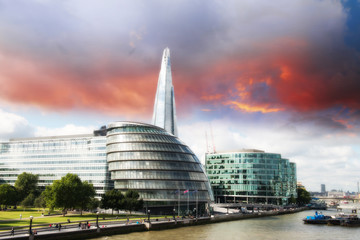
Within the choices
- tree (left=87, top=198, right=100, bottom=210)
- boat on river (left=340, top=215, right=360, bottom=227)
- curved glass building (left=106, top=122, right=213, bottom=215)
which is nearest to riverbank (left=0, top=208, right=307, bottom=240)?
curved glass building (left=106, top=122, right=213, bottom=215)

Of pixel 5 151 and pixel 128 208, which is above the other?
pixel 5 151

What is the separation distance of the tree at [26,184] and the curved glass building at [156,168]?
40.8 m

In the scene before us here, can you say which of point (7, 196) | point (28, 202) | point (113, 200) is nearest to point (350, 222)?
point (113, 200)

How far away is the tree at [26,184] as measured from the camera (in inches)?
5251

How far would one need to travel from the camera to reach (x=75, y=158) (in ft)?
457

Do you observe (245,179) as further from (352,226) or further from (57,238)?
(57,238)

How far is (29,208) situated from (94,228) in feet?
253

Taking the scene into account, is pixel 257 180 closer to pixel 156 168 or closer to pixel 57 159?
pixel 156 168

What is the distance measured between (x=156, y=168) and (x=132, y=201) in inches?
651

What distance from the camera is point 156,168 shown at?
4309 inches

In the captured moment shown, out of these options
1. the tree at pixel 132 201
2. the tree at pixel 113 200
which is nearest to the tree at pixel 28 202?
the tree at pixel 113 200

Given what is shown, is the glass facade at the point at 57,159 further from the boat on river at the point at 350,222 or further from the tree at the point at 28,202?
the boat on river at the point at 350,222

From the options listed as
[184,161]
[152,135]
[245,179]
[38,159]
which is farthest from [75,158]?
[245,179]

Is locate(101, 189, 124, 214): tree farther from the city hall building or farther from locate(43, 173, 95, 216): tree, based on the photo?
the city hall building
